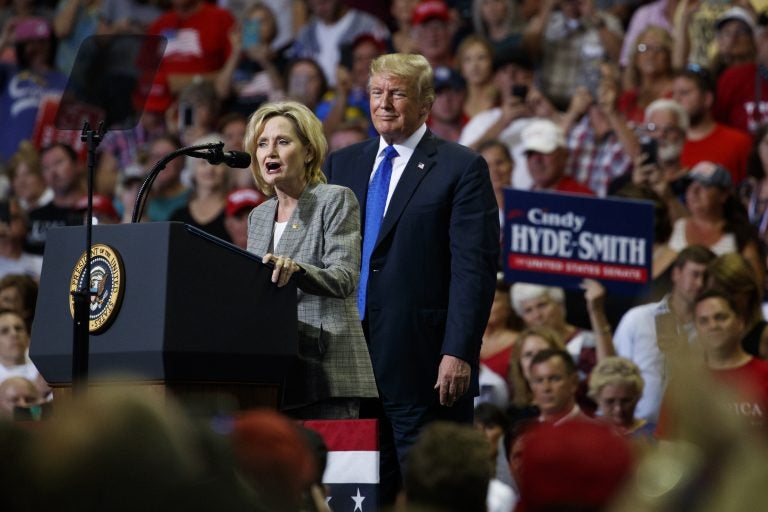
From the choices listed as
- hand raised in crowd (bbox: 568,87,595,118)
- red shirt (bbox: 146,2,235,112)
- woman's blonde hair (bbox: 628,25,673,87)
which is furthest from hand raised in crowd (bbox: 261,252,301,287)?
red shirt (bbox: 146,2,235,112)

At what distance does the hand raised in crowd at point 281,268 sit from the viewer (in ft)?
12.4

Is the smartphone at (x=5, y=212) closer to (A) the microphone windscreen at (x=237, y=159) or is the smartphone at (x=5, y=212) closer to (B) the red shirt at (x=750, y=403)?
(A) the microphone windscreen at (x=237, y=159)

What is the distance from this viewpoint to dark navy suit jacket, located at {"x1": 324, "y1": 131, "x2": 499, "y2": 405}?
170 inches

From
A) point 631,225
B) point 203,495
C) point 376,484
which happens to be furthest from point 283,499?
point 631,225

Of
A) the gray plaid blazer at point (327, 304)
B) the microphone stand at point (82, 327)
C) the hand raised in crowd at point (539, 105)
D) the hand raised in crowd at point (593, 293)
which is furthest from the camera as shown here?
the hand raised in crowd at point (539, 105)

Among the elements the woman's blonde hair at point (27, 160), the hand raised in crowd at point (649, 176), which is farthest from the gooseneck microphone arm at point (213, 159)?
the woman's blonde hair at point (27, 160)

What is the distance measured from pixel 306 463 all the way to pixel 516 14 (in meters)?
8.42

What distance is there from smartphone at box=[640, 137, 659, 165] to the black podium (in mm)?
4420

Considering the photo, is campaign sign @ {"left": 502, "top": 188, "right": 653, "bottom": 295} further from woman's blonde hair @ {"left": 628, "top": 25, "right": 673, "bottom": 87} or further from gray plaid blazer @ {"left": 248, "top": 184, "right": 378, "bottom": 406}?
gray plaid blazer @ {"left": 248, "top": 184, "right": 378, "bottom": 406}

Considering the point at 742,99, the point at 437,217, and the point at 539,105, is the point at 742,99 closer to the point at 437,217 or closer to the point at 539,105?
the point at 539,105

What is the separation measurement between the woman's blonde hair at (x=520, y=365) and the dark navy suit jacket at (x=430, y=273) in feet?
7.97

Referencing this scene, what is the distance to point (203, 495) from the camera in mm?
1847

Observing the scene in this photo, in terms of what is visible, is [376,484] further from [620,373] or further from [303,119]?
[620,373]

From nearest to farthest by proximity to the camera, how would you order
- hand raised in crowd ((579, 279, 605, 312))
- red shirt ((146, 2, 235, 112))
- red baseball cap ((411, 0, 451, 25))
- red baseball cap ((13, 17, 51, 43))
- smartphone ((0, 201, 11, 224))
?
1. hand raised in crowd ((579, 279, 605, 312))
2. smartphone ((0, 201, 11, 224))
3. red baseball cap ((411, 0, 451, 25))
4. red shirt ((146, 2, 235, 112))
5. red baseball cap ((13, 17, 51, 43))
